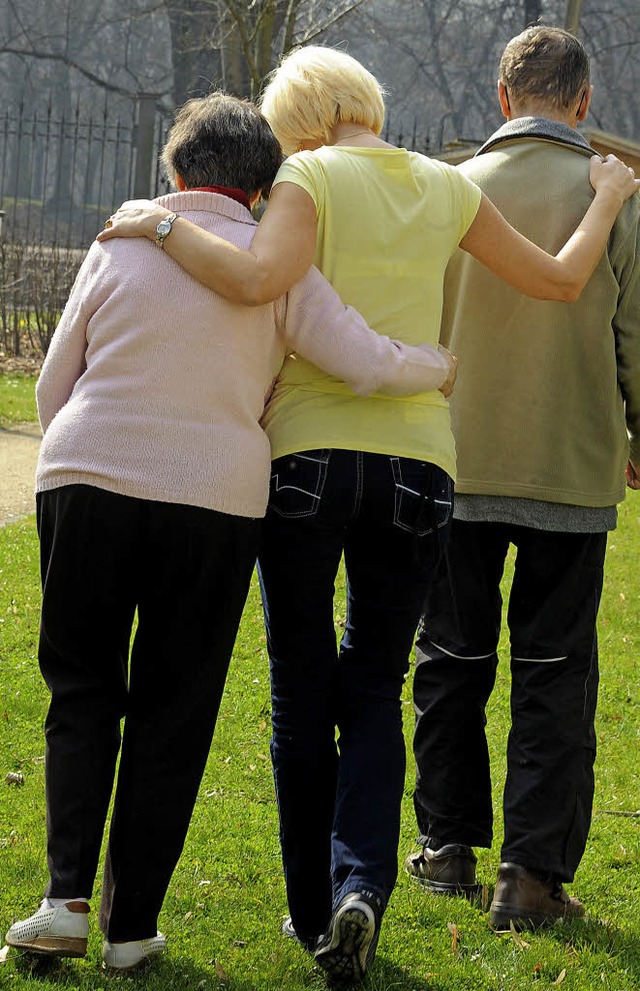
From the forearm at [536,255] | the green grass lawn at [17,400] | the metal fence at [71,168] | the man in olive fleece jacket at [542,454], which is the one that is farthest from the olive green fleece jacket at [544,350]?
the metal fence at [71,168]

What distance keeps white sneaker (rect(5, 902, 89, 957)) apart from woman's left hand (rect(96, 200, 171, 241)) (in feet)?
4.45

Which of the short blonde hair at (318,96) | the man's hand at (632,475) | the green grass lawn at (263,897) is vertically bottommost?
the green grass lawn at (263,897)

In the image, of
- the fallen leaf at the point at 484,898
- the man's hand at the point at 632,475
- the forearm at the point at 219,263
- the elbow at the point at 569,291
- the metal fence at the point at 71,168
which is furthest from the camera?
the metal fence at the point at 71,168

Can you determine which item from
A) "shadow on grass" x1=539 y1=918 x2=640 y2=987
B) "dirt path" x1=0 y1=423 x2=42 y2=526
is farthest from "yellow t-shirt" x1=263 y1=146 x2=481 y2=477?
"dirt path" x1=0 y1=423 x2=42 y2=526

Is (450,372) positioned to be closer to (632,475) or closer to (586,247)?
(586,247)

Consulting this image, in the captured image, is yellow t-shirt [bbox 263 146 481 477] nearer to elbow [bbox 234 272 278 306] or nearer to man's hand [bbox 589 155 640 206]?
elbow [bbox 234 272 278 306]

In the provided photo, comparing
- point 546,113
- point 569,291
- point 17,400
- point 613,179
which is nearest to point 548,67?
point 546,113

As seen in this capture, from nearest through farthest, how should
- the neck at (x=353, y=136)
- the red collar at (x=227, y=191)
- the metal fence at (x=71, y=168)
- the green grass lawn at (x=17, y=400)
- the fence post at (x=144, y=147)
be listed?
the red collar at (x=227, y=191) < the neck at (x=353, y=136) < the green grass lawn at (x=17, y=400) < the fence post at (x=144, y=147) < the metal fence at (x=71, y=168)

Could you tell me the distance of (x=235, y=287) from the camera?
98.3 inches

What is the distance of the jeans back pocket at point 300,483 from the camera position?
2.59 metres

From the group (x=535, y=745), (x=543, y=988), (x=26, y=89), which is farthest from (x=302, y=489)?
(x=26, y=89)

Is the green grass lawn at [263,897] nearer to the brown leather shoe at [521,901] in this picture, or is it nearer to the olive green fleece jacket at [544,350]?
the brown leather shoe at [521,901]

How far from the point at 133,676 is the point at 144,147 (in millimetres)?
13989

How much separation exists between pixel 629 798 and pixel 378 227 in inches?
95.3
